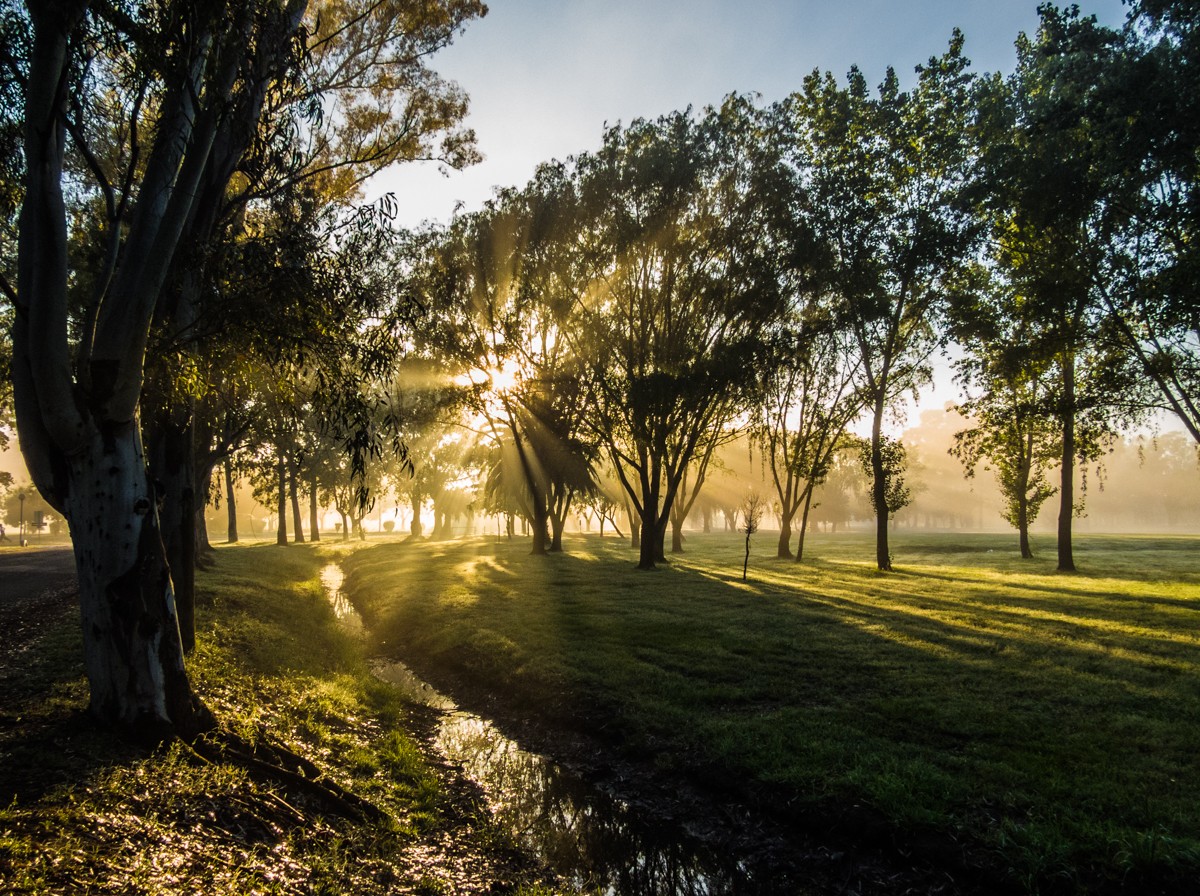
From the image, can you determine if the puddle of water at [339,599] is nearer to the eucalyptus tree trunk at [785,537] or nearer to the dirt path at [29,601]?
the dirt path at [29,601]

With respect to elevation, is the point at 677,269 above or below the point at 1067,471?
above

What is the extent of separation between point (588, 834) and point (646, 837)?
0.73m

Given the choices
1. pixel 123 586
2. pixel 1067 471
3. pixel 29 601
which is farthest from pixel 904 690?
pixel 1067 471

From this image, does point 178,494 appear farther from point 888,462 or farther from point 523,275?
point 888,462

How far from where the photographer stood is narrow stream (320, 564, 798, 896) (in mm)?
6742

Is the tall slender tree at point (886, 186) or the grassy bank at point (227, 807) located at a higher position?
the tall slender tree at point (886, 186)

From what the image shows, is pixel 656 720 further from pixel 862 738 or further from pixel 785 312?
pixel 785 312

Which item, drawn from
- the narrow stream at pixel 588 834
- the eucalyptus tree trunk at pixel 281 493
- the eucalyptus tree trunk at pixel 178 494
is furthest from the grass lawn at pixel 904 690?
the eucalyptus tree trunk at pixel 281 493

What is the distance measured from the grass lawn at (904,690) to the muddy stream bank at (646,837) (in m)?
0.57

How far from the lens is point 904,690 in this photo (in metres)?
11.4

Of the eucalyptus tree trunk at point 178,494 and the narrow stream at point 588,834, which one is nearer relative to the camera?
the narrow stream at point 588,834

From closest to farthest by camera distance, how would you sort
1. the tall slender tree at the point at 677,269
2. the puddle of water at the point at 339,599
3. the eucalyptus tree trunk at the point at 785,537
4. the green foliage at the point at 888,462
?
the puddle of water at the point at 339,599
the tall slender tree at the point at 677,269
the green foliage at the point at 888,462
the eucalyptus tree trunk at the point at 785,537

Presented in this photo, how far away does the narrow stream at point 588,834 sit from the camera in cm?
674

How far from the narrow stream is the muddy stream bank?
1 centimetres
